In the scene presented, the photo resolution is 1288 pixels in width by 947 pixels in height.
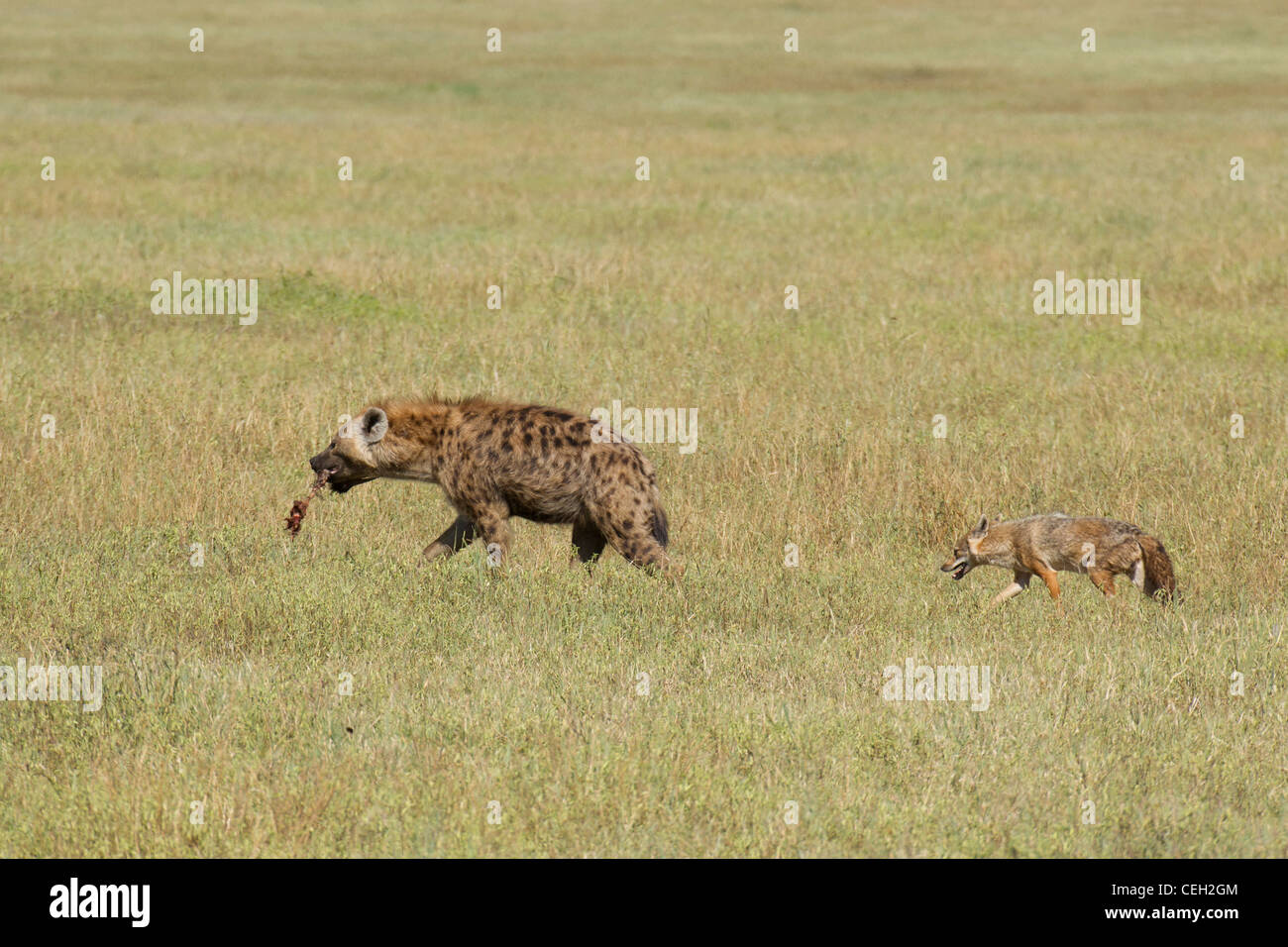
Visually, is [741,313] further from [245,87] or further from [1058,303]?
[245,87]

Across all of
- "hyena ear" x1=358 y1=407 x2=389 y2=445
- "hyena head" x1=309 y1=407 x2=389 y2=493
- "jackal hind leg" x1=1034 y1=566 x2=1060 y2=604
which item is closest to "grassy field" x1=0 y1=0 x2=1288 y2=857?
"jackal hind leg" x1=1034 y1=566 x2=1060 y2=604

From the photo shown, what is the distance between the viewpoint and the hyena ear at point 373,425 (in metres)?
9.10

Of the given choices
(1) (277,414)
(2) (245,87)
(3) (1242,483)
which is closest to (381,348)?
(1) (277,414)

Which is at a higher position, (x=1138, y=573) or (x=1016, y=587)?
(x=1138, y=573)

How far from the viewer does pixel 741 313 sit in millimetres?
16594

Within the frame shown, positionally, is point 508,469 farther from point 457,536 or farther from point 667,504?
point 667,504

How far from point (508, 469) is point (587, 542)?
28.5 inches

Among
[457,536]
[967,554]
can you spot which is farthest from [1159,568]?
[457,536]

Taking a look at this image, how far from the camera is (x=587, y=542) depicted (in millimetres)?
9094

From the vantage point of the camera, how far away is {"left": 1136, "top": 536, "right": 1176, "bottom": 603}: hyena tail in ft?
27.2

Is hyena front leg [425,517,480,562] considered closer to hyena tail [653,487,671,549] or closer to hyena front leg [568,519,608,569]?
hyena front leg [568,519,608,569]

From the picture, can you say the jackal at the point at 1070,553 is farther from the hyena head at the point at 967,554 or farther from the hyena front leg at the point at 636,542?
the hyena front leg at the point at 636,542

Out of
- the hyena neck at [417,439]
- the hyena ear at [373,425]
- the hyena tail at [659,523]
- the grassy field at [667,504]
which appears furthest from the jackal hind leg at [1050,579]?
the hyena ear at [373,425]

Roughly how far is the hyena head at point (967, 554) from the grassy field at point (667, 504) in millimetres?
264
